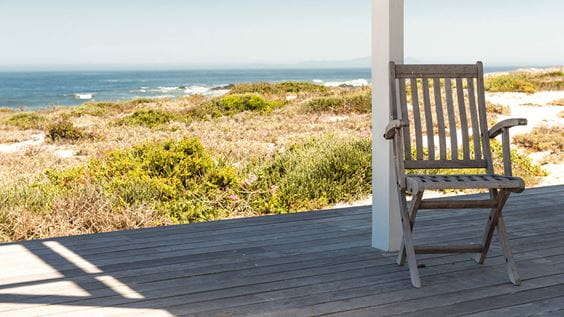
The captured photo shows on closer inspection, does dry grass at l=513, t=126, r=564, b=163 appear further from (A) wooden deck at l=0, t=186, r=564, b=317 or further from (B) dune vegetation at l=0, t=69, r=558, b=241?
(A) wooden deck at l=0, t=186, r=564, b=317

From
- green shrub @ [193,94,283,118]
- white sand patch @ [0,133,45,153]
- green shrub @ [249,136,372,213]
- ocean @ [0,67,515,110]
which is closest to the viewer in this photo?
green shrub @ [249,136,372,213]

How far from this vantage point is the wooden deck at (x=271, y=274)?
8.78 feet

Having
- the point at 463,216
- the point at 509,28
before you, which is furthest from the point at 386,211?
the point at 509,28

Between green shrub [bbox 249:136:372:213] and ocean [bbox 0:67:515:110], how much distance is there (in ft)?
89.0

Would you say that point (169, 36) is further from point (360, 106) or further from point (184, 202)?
point (184, 202)

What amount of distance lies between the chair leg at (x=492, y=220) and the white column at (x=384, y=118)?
426 millimetres

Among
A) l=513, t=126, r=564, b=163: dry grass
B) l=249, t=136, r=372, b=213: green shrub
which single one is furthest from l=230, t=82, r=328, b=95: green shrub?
l=249, t=136, r=372, b=213: green shrub

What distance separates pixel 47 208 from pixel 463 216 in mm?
2890

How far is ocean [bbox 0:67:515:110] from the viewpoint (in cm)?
3597

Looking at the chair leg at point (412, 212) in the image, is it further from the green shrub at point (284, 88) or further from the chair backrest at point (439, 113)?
the green shrub at point (284, 88)

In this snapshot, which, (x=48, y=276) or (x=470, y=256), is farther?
(x=470, y=256)

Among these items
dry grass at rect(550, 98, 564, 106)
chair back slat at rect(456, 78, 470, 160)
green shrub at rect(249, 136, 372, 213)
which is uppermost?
chair back slat at rect(456, 78, 470, 160)

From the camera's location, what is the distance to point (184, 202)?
6055 mm

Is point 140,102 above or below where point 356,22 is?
below
